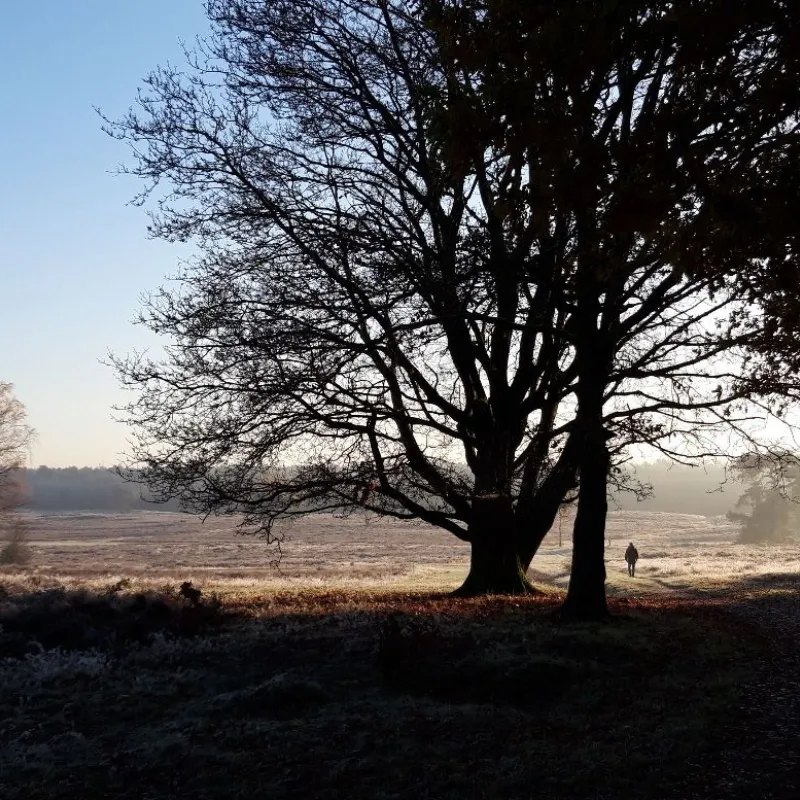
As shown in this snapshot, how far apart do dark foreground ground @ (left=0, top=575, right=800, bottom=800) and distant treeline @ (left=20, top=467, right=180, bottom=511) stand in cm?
10338

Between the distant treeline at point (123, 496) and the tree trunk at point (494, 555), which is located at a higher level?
A: the distant treeline at point (123, 496)

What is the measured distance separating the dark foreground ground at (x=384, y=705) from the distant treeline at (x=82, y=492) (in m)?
103

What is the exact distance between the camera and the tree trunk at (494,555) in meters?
16.1

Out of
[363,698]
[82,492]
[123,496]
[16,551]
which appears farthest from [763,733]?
[82,492]

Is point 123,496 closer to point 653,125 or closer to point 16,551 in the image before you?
point 16,551

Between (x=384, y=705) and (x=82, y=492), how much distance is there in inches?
6209

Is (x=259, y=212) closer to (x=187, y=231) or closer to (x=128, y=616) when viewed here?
(x=187, y=231)

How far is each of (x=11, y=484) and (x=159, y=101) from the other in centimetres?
3224

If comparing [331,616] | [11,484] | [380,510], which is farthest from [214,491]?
[11,484]

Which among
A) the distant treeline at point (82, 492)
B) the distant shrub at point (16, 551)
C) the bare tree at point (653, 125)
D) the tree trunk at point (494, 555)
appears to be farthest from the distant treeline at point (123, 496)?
the bare tree at point (653, 125)

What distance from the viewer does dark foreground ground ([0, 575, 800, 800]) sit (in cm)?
609

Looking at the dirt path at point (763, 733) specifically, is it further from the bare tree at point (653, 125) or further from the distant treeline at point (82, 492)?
the distant treeline at point (82, 492)

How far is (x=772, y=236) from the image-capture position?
6.71 meters

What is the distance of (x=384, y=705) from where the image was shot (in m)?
7.52
